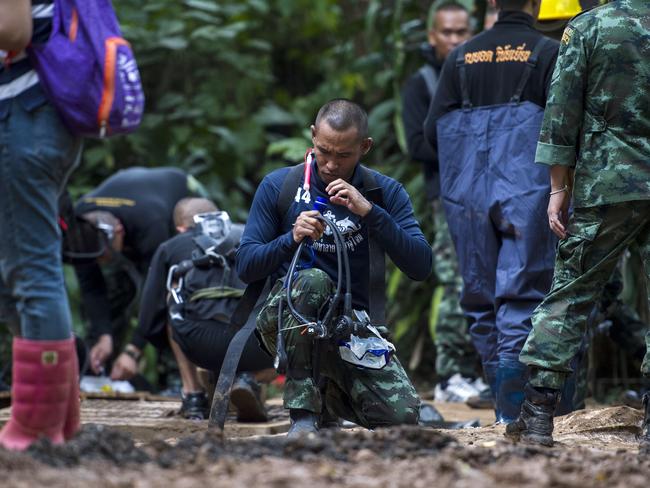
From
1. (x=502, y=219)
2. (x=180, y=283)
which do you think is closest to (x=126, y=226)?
(x=180, y=283)

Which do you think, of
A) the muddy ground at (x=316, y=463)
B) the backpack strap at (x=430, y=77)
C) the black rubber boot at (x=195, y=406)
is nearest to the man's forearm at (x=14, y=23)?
the muddy ground at (x=316, y=463)

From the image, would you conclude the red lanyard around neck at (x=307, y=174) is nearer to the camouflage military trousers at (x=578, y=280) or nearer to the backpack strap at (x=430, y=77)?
the camouflage military trousers at (x=578, y=280)

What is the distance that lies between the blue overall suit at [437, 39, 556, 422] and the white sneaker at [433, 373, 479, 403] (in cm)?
132

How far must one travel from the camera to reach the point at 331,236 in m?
4.82

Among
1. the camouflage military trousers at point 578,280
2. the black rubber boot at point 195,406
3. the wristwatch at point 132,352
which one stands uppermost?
the camouflage military trousers at point 578,280

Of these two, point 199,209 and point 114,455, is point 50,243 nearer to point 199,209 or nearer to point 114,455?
point 114,455

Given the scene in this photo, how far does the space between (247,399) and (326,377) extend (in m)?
1.37

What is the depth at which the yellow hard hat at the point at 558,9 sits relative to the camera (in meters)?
5.75

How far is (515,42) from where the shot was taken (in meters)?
5.70

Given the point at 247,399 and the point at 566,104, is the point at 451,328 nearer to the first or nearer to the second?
the point at 247,399

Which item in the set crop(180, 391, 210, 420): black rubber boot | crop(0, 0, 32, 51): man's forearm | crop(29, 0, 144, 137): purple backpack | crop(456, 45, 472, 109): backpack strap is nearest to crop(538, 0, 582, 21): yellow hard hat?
crop(456, 45, 472, 109): backpack strap

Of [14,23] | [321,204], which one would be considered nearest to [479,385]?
[321,204]

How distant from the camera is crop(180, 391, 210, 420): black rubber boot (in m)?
6.59

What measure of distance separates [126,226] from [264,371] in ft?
6.49
